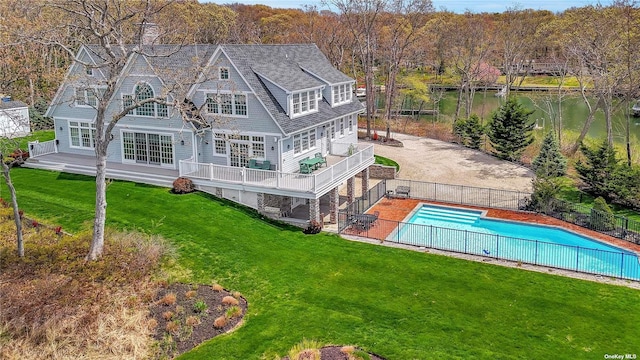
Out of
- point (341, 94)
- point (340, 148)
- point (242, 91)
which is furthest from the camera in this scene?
point (341, 94)

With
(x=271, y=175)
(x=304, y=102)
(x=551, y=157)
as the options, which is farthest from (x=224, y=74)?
(x=551, y=157)

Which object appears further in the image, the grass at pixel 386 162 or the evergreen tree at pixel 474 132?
the evergreen tree at pixel 474 132

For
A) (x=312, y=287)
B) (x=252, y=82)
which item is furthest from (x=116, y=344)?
(x=252, y=82)

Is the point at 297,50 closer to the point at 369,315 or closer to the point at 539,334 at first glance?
the point at 369,315

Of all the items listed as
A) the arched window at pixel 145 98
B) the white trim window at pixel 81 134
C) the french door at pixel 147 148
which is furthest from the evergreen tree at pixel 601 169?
the white trim window at pixel 81 134

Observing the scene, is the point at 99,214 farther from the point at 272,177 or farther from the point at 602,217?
the point at 602,217

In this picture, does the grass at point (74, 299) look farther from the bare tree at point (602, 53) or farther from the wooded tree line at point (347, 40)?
the bare tree at point (602, 53)
